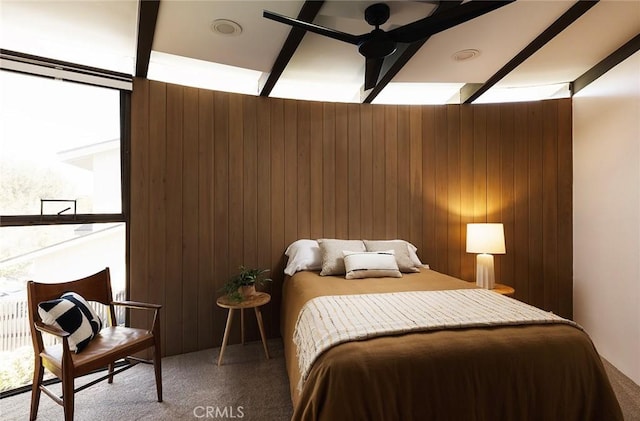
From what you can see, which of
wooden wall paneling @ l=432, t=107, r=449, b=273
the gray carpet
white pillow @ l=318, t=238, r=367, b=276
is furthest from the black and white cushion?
→ wooden wall paneling @ l=432, t=107, r=449, b=273

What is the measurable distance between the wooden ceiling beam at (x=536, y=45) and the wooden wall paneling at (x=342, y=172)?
1339 mm

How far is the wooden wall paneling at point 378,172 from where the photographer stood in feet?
11.2

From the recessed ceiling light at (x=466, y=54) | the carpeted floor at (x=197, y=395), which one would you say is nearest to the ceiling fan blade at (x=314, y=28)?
the recessed ceiling light at (x=466, y=54)

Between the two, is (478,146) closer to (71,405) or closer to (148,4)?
(148,4)

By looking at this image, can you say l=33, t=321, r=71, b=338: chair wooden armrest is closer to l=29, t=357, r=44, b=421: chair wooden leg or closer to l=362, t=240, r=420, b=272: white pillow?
l=29, t=357, r=44, b=421: chair wooden leg

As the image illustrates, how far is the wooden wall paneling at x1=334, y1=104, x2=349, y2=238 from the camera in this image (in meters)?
3.36

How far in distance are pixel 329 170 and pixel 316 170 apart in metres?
0.14

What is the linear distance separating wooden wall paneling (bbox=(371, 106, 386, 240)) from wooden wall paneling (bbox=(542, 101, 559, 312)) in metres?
1.71

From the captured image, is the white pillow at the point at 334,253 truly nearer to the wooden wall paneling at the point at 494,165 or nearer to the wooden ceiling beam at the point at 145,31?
the wooden wall paneling at the point at 494,165

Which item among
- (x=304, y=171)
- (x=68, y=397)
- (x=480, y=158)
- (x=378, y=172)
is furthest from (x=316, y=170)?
(x=68, y=397)

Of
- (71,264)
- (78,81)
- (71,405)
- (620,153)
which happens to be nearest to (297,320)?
(71,405)

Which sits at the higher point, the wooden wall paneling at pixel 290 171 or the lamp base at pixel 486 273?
the wooden wall paneling at pixel 290 171

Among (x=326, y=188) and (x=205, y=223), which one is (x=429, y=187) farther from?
(x=205, y=223)

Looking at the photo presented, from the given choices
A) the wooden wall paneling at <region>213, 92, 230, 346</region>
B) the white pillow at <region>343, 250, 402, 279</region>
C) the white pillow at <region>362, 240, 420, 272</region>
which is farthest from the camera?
the wooden wall paneling at <region>213, 92, 230, 346</region>
